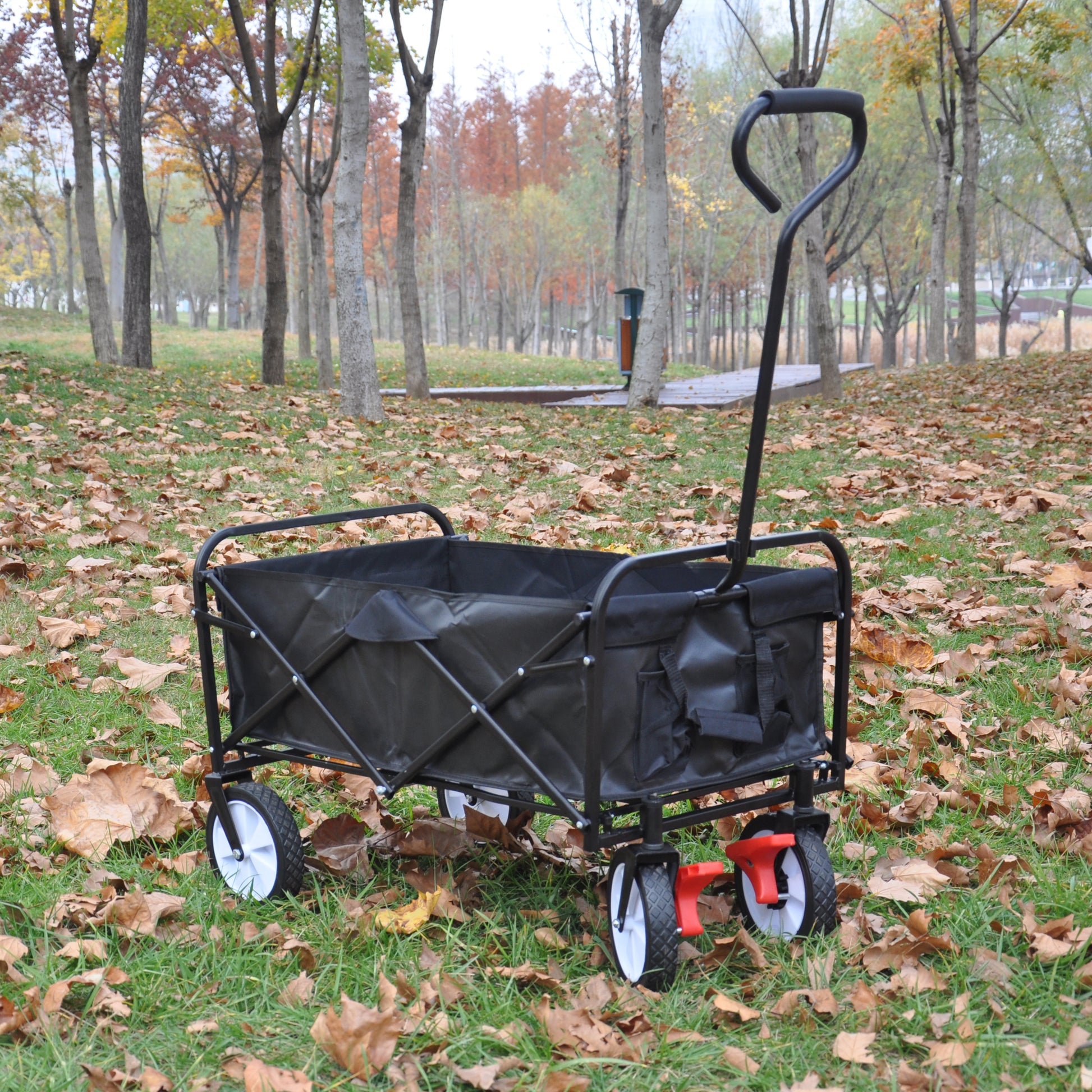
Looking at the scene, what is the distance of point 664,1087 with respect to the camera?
6.06 ft

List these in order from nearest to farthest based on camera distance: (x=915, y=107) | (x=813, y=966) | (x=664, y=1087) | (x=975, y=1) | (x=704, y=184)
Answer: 1. (x=664, y=1087)
2. (x=813, y=966)
3. (x=975, y=1)
4. (x=915, y=107)
5. (x=704, y=184)

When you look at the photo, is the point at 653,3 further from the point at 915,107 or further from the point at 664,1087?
the point at 915,107

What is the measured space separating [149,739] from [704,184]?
35370 millimetres

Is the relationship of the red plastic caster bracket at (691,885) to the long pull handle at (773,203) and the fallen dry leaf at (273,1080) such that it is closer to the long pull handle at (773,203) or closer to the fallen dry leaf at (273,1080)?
the long pull handle at (773,203)

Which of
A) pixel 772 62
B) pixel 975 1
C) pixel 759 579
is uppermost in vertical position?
pixel 772 62

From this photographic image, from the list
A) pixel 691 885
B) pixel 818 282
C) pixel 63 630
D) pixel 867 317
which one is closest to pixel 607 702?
pixel 691 885

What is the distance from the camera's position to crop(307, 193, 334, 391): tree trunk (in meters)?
13.9

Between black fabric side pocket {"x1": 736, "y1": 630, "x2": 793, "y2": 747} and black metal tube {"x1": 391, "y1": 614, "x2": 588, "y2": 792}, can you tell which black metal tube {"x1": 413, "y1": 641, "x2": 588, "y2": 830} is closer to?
black metal tube {"x1": 391, "y1": 614, "x2": 588, "y2": 792}

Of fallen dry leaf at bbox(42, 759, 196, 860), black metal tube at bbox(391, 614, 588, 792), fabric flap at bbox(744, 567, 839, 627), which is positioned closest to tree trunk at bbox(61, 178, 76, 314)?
fallen dry leaf at bbox(42, 759, 196, 860)

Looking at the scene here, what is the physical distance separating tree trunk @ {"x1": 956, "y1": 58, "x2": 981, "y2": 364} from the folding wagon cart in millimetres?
16045

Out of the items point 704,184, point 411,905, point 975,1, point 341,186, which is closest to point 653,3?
point 341,186

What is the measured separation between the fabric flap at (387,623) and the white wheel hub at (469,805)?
83cm

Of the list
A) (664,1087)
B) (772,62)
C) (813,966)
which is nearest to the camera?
(664,1087)

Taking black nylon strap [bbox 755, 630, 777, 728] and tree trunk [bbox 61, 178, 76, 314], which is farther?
tree trunk [bbox 61, 178, 76, 314]
